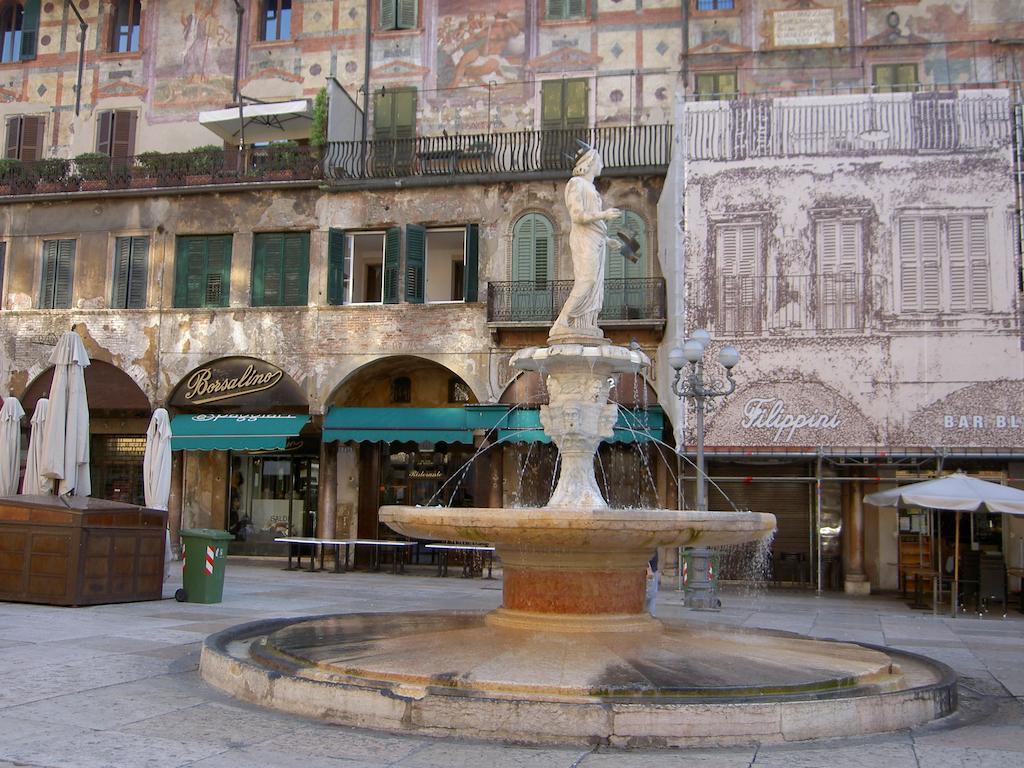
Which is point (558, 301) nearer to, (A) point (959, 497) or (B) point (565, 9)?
(B) point (565, 9)

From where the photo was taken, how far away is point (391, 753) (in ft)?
20.1

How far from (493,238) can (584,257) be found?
12.2m

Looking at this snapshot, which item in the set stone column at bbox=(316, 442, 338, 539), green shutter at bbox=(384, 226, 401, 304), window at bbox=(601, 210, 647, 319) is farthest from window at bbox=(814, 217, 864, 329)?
stone column at bbox=(316, 442, 338, 539)

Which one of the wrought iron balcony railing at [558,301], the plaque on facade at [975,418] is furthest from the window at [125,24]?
the plaque on facade at [975,418]

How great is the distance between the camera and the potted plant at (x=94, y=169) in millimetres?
25719

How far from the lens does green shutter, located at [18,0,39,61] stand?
2803 cm

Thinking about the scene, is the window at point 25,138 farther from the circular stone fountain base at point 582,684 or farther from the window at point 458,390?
the circular stone fountain base at point 582,684

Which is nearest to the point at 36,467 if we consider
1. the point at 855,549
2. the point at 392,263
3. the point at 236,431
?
the point at 236,431

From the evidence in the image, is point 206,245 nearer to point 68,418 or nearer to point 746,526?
point 68,418

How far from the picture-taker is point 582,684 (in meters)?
7.00

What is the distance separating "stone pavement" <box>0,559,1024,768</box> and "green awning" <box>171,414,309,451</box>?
9.05 meters

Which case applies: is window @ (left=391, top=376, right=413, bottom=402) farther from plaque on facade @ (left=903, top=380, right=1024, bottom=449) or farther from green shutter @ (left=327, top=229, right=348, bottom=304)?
plaque on facade @ (left=903, top=380, right=1024, bottom=449)

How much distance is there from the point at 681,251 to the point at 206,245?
457 inches

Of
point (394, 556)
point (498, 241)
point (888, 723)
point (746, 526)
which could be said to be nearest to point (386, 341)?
point (498, 241)
